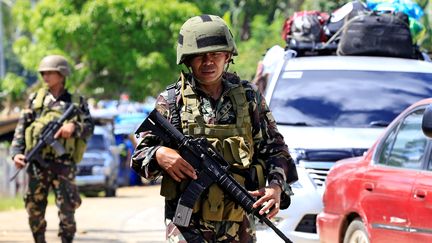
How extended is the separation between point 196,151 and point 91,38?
25.0 meters

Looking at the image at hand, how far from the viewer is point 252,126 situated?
6.24 metres

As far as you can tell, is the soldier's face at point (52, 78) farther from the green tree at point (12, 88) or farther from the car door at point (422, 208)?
the green tree at point (12, 88)

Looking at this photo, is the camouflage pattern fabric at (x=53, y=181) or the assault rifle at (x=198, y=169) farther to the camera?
the camouflage pattern fabric at (x=53, y=181)

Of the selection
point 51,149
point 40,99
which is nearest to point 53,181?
point 51,149

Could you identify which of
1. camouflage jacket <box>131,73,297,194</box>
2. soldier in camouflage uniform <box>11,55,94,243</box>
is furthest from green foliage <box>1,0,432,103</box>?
camouflage jacket <box>131,73,297,194</box>

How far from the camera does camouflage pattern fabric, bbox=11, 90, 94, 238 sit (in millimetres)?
11430

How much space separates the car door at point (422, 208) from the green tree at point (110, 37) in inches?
913

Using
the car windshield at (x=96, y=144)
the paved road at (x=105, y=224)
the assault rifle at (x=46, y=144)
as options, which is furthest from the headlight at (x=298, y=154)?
the car windshield at (x=96, y=144)

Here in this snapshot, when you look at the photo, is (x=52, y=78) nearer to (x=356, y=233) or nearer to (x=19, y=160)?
(x=19, y=160)

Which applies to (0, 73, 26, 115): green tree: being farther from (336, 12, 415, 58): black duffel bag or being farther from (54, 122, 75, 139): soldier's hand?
(54, 122, 75, 139): soldier's hand

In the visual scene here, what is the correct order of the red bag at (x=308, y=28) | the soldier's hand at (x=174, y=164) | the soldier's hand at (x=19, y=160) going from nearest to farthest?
the soldier's hand at (x=174, y=164), the soldier's hand at (x=19, y=160), the red bag at (x=308, y=28)

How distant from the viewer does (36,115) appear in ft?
38.2

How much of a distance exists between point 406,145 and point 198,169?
2.67 m

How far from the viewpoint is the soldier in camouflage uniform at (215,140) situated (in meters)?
6.03
